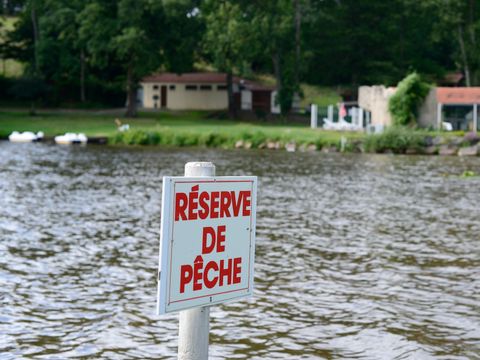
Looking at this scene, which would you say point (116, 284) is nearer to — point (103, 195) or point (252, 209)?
point (252, 209)

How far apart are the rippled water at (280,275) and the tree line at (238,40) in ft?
147

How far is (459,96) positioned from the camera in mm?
57281

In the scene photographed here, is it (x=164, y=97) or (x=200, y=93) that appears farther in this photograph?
(x=164, y=97)

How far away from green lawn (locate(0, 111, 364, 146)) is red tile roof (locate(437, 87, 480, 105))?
6691mm

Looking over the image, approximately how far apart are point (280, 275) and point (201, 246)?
9.57 meters

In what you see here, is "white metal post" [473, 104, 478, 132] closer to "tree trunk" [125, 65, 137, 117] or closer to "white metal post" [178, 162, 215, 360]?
"tree trunk" [125, 65, 137, 117]

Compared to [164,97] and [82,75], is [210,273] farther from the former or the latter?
[164,97]

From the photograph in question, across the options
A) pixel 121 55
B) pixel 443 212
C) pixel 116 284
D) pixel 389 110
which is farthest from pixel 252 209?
pixel 121 55

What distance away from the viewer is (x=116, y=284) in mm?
13539

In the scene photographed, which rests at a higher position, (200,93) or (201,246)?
(200,93)

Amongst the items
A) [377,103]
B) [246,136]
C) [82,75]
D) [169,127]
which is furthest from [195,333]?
[82,75]

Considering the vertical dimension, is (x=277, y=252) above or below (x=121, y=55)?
below

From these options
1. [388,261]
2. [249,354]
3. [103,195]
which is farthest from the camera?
[103,195]

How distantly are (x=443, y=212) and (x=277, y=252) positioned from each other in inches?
311
